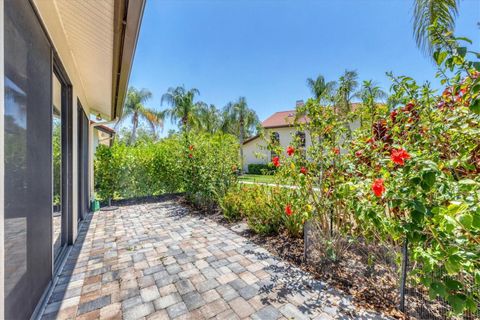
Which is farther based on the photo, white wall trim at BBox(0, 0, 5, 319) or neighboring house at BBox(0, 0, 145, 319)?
neighboring house at BBox(0, 0, 145, 319)

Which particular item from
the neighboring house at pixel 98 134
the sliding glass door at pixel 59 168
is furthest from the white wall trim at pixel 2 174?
the neighboring house at pixel 98 134

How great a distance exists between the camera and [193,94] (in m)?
20.1

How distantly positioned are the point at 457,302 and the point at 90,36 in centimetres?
511

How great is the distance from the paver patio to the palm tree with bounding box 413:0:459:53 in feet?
21.4

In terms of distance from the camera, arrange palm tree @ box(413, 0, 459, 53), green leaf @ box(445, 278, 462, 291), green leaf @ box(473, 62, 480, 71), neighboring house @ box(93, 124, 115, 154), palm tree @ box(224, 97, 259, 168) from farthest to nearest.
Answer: palm tree @ box(224, 97, 259, 168) < neighboring house @ box(93, 124, 115, 154) < palm tree @ box(413, 0, 459, 53) < green leaf @ box(445, 278, 462, 291) < green leaf @ box(473, 62, 480, 71)

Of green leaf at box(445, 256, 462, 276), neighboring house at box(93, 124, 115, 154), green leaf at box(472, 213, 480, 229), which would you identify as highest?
neighboring house at box(93, 124, 115, 154)

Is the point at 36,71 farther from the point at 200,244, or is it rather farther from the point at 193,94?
the point at 193,94

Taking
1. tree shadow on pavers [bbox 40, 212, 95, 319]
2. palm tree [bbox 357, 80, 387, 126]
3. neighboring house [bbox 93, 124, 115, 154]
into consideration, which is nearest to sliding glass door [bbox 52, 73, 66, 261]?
tree shadow on pavers [bbox 40, 212, 95, 319]

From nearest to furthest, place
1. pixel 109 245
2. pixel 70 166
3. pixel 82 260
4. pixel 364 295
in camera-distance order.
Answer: pixel 364 295 < pixel 82 260 < pixel 70 166 < pixel 109 245

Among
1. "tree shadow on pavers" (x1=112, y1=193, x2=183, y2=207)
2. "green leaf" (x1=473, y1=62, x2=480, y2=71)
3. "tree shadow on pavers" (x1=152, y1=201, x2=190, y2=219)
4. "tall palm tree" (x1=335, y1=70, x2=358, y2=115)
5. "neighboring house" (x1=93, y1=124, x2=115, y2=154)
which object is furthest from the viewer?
"neighboring house" (x1=93, y1=124, x2=115, y2=154)

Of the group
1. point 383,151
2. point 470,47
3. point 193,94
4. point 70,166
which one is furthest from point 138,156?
point 193,94

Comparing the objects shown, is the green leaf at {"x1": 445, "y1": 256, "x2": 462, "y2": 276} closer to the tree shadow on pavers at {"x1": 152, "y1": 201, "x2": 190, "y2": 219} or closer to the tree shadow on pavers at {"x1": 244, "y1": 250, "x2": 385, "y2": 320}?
the tree shadow on pavers at {"x1": 244, "y1": 250, "x2": 385, "y2": 320}

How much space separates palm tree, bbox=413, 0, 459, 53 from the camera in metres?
5.48

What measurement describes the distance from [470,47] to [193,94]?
2026 cm
